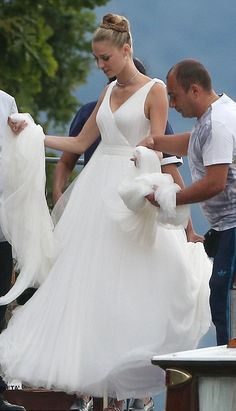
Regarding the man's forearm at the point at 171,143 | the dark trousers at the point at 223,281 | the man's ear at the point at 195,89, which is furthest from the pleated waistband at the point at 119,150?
the dark trousers at the point at 223,281

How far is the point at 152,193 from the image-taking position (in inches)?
293

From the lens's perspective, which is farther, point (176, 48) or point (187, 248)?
point (176, 48)

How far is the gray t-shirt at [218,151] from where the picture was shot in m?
7.14

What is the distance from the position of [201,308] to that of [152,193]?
683 mm

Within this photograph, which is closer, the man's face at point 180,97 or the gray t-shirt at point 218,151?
the gray t-shirt at point 218,151

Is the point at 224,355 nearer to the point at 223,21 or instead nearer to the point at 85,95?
the point at 223,21

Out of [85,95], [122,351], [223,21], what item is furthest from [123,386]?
[85,95]

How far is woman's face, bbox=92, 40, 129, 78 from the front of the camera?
25.4ft

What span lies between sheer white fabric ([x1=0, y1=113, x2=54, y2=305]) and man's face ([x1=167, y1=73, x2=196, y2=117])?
0.85 meters

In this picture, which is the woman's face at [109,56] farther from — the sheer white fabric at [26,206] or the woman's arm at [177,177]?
the woman's arm at [177,177]

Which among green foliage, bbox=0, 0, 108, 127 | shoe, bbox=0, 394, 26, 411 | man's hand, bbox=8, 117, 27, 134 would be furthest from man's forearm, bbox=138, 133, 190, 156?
green foliage, bbox=0, 0, 108, 127

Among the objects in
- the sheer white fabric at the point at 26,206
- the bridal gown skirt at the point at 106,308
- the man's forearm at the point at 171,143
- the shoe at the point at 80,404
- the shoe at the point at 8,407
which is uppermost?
the man's forearm at the point at 171,143

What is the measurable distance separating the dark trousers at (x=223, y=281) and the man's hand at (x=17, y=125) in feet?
3.76

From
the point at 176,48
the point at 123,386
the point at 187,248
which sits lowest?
the point at 123,386
